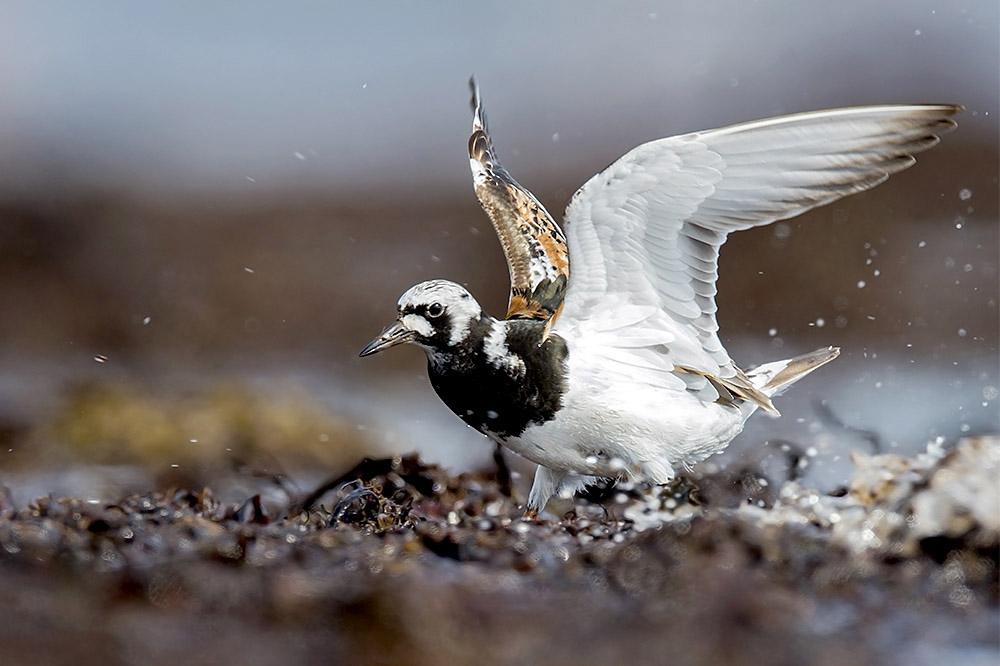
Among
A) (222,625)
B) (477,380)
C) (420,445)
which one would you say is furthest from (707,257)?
(420,445)

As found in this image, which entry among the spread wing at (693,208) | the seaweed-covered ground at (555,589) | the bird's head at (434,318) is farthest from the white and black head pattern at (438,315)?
the seaweed-covered ground at (555,589)

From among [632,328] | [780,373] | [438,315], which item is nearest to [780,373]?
[780,373]

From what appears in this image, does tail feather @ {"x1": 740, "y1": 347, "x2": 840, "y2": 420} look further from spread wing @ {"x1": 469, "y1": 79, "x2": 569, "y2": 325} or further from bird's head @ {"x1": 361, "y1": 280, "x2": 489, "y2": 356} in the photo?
bird's head @ {"x1": 361, "y1": 280, "x2": 489, "y2": 356}

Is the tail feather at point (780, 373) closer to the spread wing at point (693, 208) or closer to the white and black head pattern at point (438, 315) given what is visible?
the spread wing at point (693, 208)

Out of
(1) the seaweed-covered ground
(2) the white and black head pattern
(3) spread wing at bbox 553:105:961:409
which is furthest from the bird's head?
(1) the seaweed-covered ground

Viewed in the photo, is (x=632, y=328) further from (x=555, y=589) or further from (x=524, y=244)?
(x=555, y=589)

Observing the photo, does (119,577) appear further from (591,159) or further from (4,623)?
(591,159)
